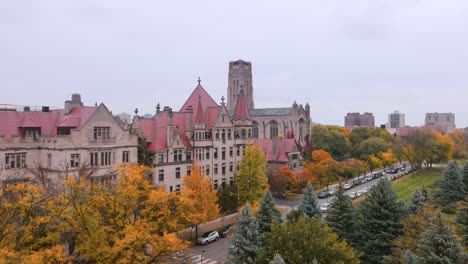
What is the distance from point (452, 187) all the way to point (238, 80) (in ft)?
352

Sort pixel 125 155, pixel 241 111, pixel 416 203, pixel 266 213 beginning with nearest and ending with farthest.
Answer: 1. pixel 266 213
2. pixel 416 203
3. pixel 125 155
4. pixel 241 111

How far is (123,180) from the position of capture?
1138 inches

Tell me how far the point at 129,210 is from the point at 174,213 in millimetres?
4815

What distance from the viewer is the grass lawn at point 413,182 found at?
7042cm

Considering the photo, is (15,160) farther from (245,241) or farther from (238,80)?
(238,80)

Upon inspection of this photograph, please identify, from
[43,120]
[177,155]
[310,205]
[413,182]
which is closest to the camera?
[310,205]

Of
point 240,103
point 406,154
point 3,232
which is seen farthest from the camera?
point 406,154

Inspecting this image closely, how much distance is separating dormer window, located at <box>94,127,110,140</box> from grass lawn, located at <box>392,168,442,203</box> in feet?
159

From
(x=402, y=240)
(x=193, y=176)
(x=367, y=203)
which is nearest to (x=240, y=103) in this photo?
(x=193, y=176)

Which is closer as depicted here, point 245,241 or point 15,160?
point 245,241

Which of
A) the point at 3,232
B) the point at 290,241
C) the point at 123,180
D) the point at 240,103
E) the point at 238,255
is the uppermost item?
the point at 240,103

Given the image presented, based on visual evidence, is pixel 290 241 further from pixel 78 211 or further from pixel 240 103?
pixel 240 103

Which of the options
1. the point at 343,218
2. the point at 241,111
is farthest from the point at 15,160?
the point at 241,111

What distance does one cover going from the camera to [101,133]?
43375mm
